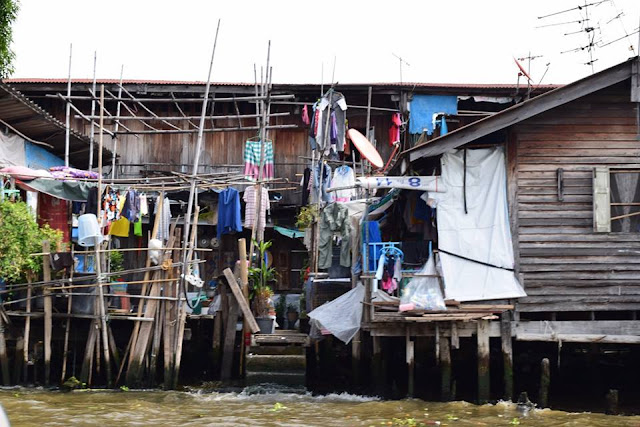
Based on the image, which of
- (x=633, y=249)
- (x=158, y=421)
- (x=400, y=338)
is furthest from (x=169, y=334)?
(x=633, y=249)

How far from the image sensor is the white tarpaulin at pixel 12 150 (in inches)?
633

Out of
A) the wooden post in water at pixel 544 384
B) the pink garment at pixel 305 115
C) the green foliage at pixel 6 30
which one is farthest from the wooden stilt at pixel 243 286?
the green foliage at pixel 6 30

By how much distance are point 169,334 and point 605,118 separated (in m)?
8.30

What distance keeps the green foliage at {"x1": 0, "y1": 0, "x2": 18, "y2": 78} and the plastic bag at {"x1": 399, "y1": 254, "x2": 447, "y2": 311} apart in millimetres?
15922

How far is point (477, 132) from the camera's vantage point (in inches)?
515

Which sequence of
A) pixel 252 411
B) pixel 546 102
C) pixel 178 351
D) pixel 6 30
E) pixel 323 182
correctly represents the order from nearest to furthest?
pixel 252 411 → pixel 546 102 → pixel 178 351 → pixel 323 182 → pixel 6 30

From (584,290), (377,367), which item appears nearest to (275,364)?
(377,367)

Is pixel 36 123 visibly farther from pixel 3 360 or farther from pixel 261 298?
pixel 261 298

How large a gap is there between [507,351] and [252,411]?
4.20 metres

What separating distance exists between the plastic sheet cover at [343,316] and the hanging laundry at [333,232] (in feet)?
5.85

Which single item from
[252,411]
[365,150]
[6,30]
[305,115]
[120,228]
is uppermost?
[6,30]

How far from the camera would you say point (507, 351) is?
13070 mm

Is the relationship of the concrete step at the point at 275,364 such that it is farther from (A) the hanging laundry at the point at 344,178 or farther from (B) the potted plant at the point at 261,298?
(A) the hanging laundry at the point at 344,178

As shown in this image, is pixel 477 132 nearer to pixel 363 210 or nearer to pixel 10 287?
pixel 363 210
